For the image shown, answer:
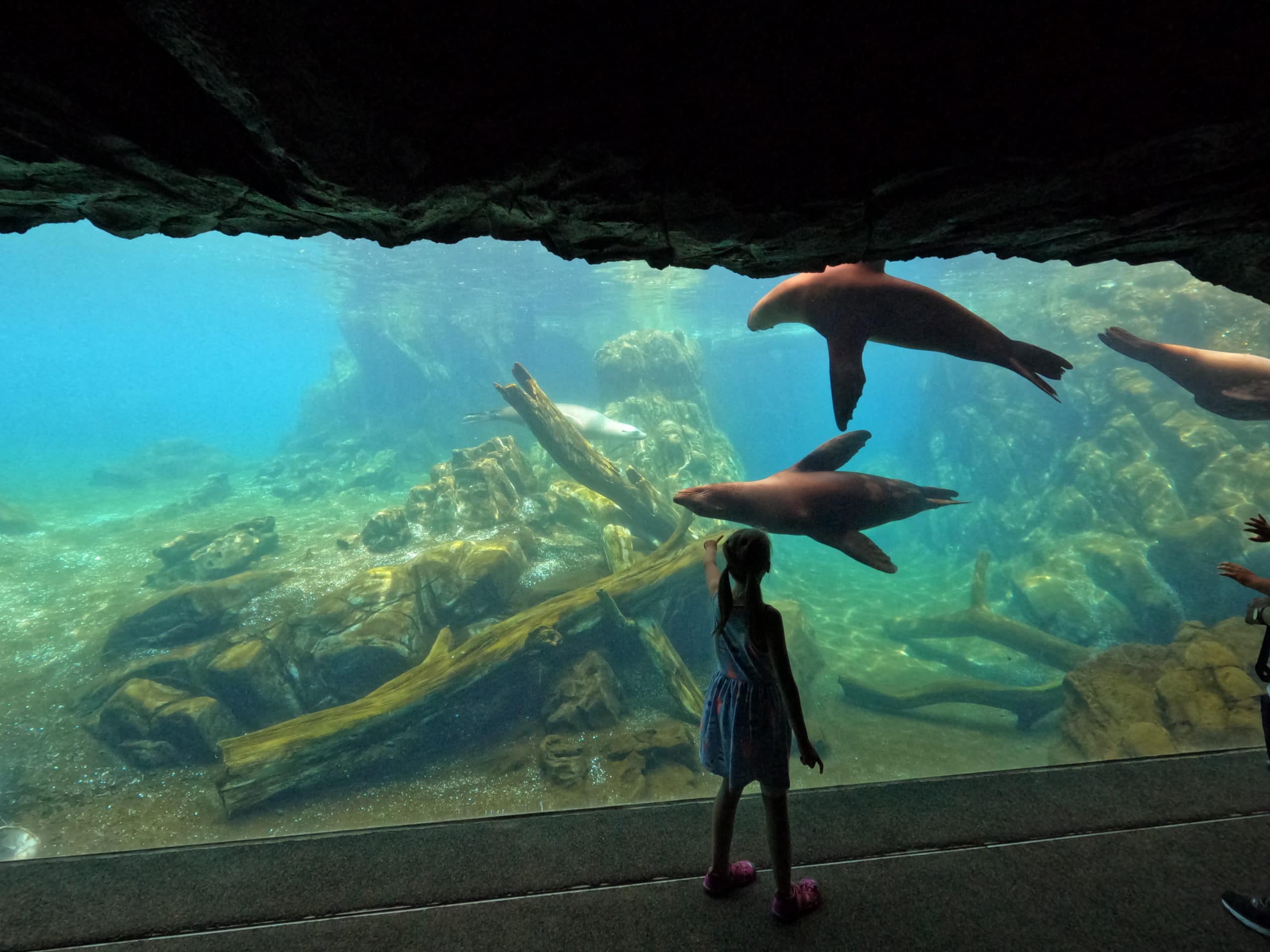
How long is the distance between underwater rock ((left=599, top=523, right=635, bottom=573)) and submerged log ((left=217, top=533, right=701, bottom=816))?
24.7 inches

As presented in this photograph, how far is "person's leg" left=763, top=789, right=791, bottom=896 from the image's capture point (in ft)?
6.73

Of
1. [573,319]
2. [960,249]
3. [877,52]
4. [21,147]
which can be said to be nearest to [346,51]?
[21,147]

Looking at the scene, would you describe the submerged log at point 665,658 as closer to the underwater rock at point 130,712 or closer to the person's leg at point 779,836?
the person's leg at point 779,836

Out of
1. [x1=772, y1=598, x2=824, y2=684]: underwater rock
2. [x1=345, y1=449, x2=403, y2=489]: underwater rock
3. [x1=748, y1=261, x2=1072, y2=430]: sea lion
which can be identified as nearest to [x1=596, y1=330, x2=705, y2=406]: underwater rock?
[x1=345, y1=449, x2=403, y2=489]: underwater rock

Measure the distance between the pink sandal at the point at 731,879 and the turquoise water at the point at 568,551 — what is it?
380 cm

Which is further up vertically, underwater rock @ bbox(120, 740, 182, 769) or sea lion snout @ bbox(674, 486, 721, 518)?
sea lion snout @ bbox(674, 486, 721, 518)

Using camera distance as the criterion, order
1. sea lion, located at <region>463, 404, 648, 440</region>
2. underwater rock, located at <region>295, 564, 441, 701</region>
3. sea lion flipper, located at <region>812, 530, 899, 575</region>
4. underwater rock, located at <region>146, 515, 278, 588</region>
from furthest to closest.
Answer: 1. sea lion, located at <region>463, 404, 648, 440</region>
2. underwater rock, located at <region>146, 515, 278, 588</region>
3. underwater rock, located at <region>295, 564, 441, 701</region>
4. sea lion flipper, located at <region>812, 530, 899, 575</region>

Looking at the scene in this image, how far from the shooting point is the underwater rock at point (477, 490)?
13305 millimetres

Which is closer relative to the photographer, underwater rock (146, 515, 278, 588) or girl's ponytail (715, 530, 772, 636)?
girl's ponytail (715, 530, 772, 636)

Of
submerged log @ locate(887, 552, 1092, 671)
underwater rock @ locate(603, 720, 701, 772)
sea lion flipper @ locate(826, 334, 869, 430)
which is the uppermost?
sea lion flipper @ locate(826, 334, 869, 430)

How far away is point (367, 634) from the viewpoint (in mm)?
7879

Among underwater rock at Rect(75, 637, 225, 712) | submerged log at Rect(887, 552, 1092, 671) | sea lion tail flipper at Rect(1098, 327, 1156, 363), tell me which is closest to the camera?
sea lion tail flipper at Rect(1098, 327, 1156, 363)

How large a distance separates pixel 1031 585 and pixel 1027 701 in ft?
24.4

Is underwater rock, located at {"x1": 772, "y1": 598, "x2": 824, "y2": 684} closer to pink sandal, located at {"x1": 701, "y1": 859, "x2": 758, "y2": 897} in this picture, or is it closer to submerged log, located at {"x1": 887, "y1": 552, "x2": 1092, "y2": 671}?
submerged log, located at {"x1": 887, "y1": 552, "x2": 1092, "y2": 671}
